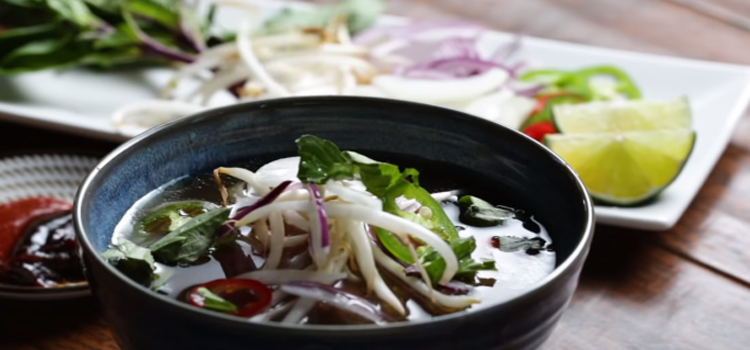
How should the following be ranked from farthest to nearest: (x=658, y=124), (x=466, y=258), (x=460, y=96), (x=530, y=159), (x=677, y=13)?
(x=677, y=13) → (x=460, y=96) → (x=658, y=124) → (x=530, y=159) → (x=466, y=258)

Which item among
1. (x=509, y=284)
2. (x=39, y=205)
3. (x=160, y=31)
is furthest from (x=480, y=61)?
(x=509, y=284)

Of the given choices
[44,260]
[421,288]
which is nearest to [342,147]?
[421,288]

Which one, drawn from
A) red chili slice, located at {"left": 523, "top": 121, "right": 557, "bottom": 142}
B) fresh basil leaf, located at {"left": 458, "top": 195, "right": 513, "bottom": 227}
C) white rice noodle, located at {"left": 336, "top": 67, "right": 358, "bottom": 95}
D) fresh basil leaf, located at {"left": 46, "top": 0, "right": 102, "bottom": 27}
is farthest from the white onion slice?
fresh basil leaf, located at {"left": 458, "top": 195, "right": 513, "bottom": 227}

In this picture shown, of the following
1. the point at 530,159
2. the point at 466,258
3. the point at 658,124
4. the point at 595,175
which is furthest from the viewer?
the point at 658,124

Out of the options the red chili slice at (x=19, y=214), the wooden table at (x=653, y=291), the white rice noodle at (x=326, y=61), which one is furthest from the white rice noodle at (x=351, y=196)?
the white rice noodle at (x=326, y=61)

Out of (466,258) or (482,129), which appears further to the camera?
(482,129)

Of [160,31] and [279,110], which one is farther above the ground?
[279,110]

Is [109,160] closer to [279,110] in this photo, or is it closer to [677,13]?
[279,110]
